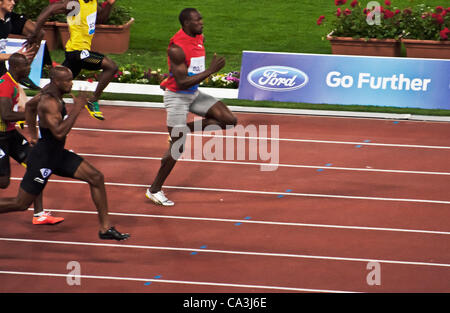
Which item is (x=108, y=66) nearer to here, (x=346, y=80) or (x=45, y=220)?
(x=45, y=220)

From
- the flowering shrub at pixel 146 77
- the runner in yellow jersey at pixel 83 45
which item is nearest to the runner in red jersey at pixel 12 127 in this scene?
the runner in yellow jersey at pixel 83 45

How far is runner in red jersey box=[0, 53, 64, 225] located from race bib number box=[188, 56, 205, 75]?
5.90 ft

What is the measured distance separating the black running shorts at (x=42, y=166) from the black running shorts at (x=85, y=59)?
4264mm

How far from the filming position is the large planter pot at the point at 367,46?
16469 mm

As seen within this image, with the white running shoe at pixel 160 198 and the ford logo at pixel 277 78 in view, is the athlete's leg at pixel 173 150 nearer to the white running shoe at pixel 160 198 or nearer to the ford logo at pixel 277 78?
the white running shoe at pixel 160 198

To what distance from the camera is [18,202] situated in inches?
354

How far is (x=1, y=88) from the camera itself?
9.71m

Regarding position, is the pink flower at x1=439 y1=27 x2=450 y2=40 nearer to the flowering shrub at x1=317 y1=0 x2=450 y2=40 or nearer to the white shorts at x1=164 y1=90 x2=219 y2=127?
the flowering shrub at x1=317 y1=0 x2=450 y2=40

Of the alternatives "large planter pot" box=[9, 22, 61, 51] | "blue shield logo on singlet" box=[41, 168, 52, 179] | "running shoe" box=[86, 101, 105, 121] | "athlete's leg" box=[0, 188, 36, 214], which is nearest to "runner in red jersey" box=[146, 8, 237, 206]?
"blue shield logo on singlet" box=[41, 168, 52, 179]

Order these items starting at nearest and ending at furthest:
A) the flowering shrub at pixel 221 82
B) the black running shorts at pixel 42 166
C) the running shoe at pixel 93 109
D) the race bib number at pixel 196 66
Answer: the black running shorts at pixel 42 166 → the race bib number at pixel 196 66 → the running shoe at pixel 93 109 → the flowering shrub at pixel 221 82

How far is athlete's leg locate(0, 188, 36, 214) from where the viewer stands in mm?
Result: 8969

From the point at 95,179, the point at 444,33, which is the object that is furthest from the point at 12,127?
the point at 444,33

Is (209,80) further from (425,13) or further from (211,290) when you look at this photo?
(211,290)

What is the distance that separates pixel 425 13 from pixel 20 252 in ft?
32.2
